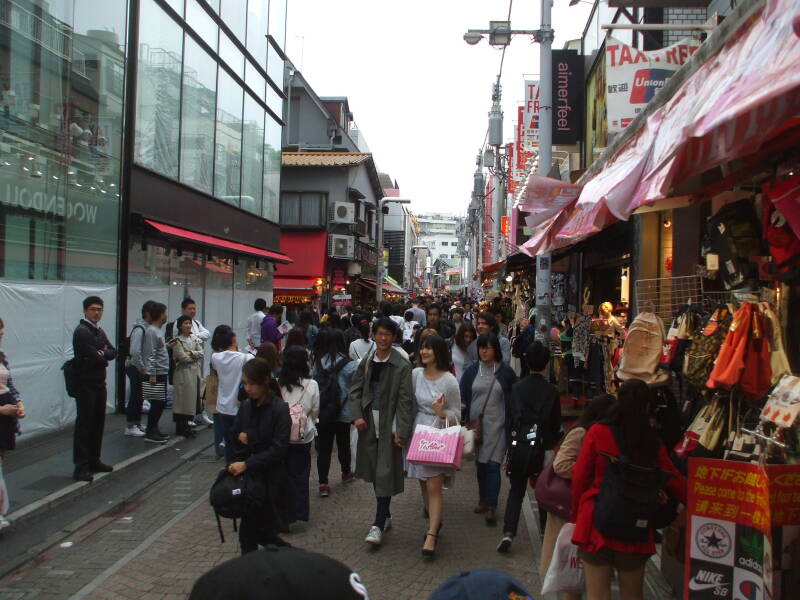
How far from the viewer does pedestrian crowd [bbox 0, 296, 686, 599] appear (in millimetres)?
3607

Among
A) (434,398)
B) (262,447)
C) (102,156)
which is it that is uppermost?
(102,156)

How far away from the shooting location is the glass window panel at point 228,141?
16.0 metres

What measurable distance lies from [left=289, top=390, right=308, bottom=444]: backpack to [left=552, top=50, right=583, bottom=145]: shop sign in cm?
1014

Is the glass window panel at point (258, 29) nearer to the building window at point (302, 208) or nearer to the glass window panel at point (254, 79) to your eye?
the glass window panel at point (254, 79)

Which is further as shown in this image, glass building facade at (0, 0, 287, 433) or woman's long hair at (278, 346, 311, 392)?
glass building facade at (0, 0, 287, 433)

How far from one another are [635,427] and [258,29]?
18.0 metres

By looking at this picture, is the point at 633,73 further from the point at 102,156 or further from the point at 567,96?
the point at 102,156

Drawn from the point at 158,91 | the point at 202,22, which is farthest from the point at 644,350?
the point at 202,22

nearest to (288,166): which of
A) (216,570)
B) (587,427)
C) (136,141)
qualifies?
(136,141)

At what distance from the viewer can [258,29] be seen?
18.5 meters

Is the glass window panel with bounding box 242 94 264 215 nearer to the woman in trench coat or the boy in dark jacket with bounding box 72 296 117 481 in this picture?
the woman in trench coat

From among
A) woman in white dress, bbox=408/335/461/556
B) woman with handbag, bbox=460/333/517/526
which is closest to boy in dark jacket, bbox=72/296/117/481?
woman in white dress, bbox=408/335/461/556

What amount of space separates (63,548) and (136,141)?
827 centimetres

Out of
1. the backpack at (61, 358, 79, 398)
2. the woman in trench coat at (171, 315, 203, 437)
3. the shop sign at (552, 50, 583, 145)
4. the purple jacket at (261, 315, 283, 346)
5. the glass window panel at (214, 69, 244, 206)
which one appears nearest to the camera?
the backpack at (61, 358, 79, 398)
